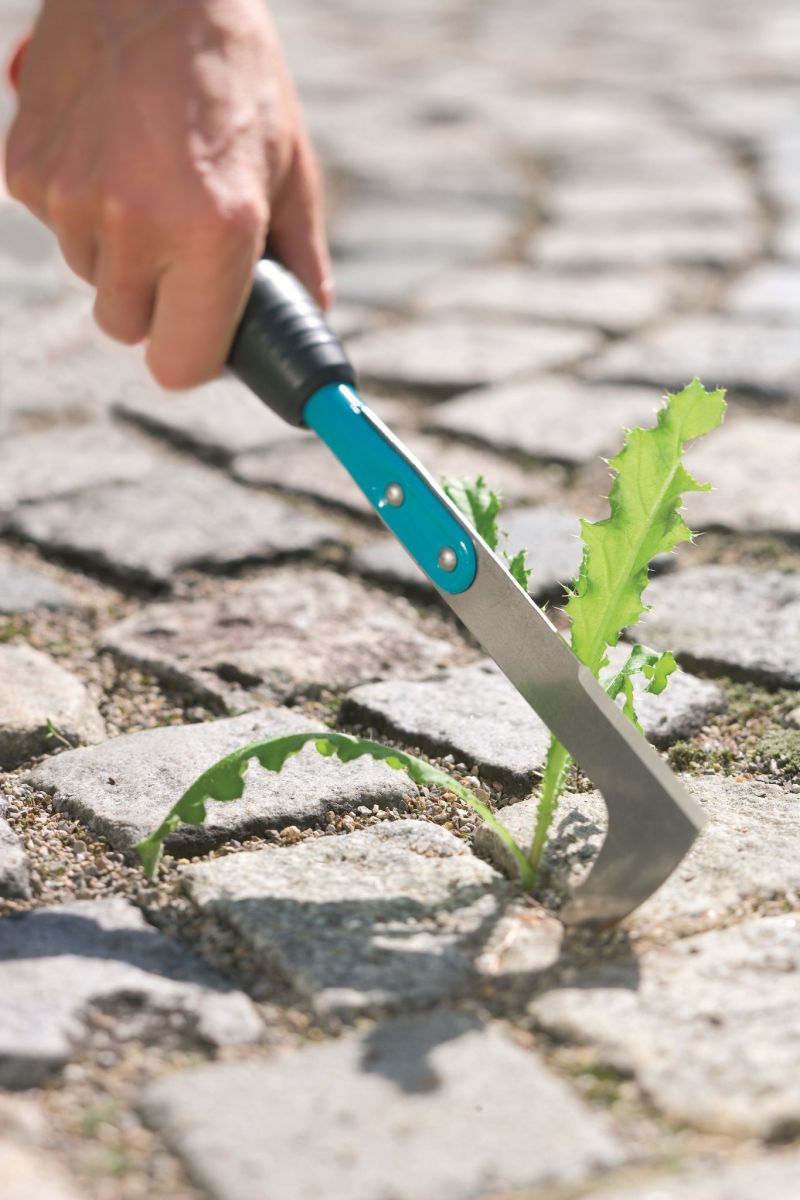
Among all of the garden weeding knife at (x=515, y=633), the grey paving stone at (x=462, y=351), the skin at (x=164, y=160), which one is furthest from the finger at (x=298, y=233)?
the grey paving stone at (x=462, y=351)

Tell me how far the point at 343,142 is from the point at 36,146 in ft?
12.0

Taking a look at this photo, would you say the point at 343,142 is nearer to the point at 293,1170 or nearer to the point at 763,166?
the point at 763,166

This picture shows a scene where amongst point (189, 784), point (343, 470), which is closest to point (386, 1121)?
point (189, 784)

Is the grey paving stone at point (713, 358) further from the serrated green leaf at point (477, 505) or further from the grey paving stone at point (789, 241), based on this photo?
the serrated green leaf at point (477, 505)

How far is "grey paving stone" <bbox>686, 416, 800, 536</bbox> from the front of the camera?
2693 millimetres

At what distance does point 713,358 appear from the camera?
11.3ft

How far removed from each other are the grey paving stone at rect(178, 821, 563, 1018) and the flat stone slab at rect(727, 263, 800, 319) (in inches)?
94.3

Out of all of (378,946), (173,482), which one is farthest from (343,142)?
(378,946)

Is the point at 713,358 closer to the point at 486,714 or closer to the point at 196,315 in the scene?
the point at 486,714

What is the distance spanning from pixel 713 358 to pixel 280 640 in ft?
5.18

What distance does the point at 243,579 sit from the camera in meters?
2.54

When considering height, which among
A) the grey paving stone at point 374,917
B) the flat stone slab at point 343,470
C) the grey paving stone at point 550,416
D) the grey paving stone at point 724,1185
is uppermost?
the grey paving stone at point 724,1185

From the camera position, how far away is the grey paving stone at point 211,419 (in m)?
3.13

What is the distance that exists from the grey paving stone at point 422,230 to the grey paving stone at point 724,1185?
3466 millimetres
